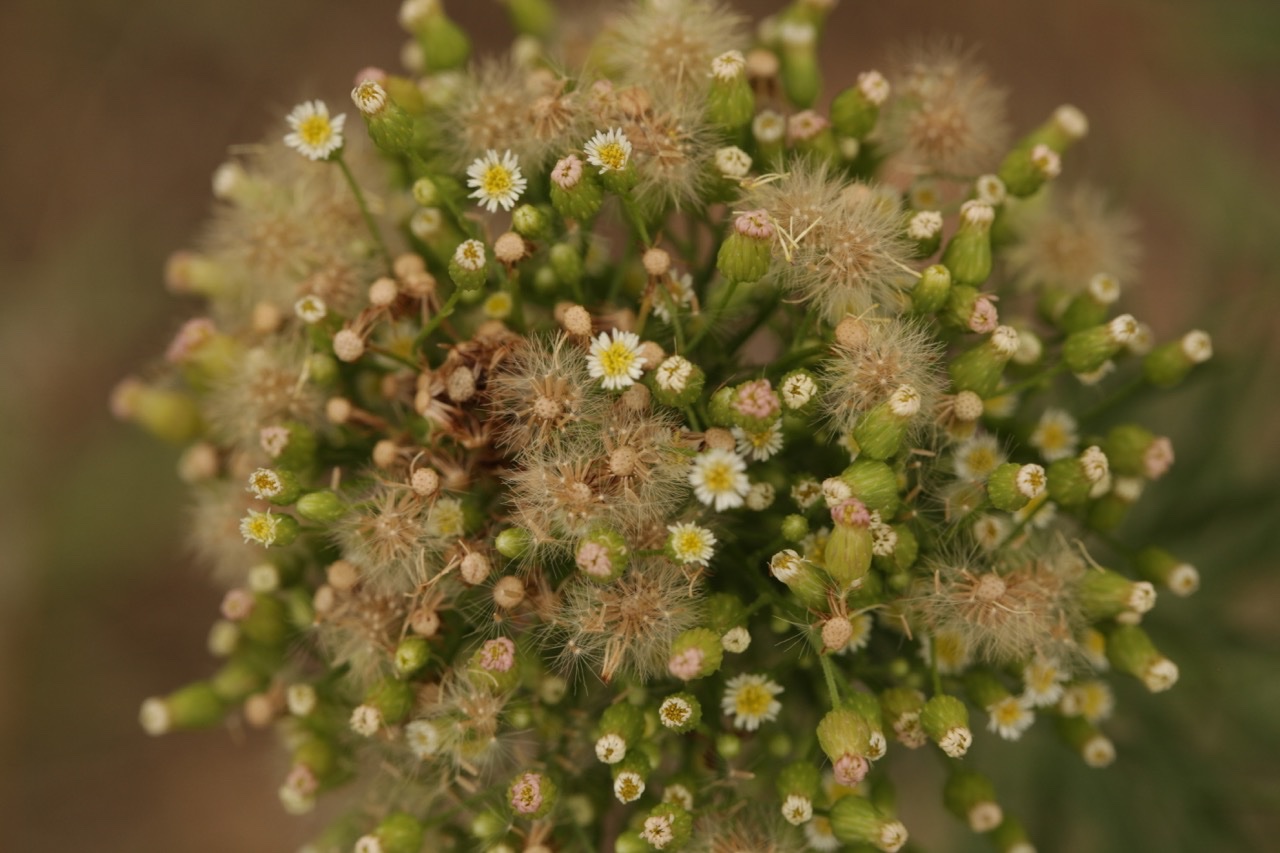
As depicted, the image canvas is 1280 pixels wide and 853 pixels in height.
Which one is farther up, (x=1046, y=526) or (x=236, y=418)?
(x=236, y=418)

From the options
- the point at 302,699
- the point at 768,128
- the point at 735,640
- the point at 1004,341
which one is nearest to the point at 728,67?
the point at 768,128

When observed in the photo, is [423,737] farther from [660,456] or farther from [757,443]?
[757,443]

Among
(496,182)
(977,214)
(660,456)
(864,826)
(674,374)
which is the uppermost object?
(496,182)

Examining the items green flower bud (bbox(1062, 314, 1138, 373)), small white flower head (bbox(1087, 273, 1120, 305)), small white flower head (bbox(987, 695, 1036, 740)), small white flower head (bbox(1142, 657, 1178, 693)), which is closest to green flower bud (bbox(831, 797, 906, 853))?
small white flower head (bbox(987, 695, 1036, 740))

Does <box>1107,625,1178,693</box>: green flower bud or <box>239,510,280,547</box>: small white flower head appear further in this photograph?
<box>1107,625,1178,693</box>: green flower bud

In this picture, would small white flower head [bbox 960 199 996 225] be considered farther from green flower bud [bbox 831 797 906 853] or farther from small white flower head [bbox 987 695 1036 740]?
green flower bud [bbox 831 797 906 853]

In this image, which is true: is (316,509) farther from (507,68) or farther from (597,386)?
(507,68)

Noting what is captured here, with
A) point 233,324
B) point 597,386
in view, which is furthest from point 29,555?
point 597,386
